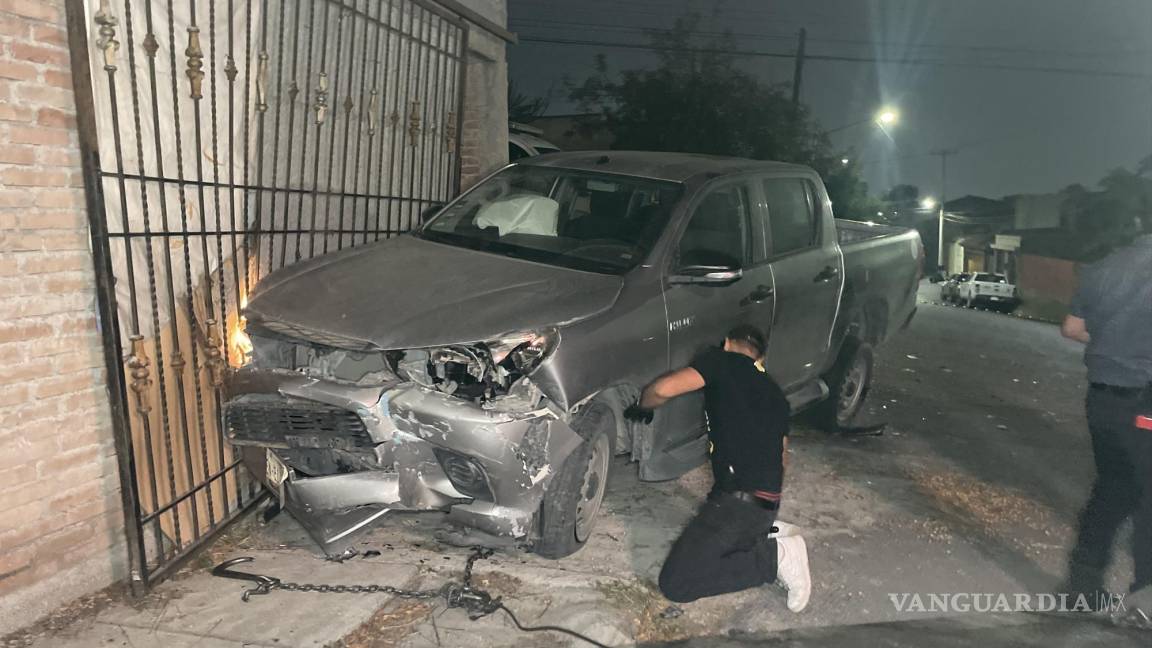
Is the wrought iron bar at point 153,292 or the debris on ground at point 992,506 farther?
the debris on ground at point 992,506

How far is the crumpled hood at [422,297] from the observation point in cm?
350

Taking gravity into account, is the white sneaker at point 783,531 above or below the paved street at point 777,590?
above

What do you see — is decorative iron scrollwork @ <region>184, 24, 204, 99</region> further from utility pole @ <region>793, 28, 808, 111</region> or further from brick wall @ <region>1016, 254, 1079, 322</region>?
brick wall @ <region>1016, 254, 1079, 322</region>

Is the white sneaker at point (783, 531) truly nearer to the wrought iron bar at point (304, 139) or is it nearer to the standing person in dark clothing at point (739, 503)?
the standing person in dark clothing at point (739, 503)

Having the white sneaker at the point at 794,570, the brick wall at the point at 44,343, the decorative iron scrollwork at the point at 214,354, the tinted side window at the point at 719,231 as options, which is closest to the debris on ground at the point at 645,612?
the white sneaker at the point at 794,570

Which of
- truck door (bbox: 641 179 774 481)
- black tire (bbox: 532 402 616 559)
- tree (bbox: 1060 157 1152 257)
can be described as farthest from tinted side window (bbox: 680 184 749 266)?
tree (bbox: 1060 157 1152 257)

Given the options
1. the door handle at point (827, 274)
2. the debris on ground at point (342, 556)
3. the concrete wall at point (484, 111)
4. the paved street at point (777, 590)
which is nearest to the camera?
the paved street at point (777, 590)

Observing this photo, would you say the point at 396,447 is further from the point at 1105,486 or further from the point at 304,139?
the point at 1105,486

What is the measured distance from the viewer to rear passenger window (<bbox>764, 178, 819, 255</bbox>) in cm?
540

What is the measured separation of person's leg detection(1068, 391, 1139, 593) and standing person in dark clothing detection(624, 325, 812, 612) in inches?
57.4

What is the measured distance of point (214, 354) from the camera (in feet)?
13.3

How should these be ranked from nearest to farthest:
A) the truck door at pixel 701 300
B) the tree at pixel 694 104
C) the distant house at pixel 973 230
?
the truck door at pixel 701 300 → the tree at pixel 694 104 → the distant house at pixel 973 230

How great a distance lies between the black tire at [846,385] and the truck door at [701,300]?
1.59 m

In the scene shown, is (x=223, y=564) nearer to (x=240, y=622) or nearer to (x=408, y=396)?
(x=240, y=622)
